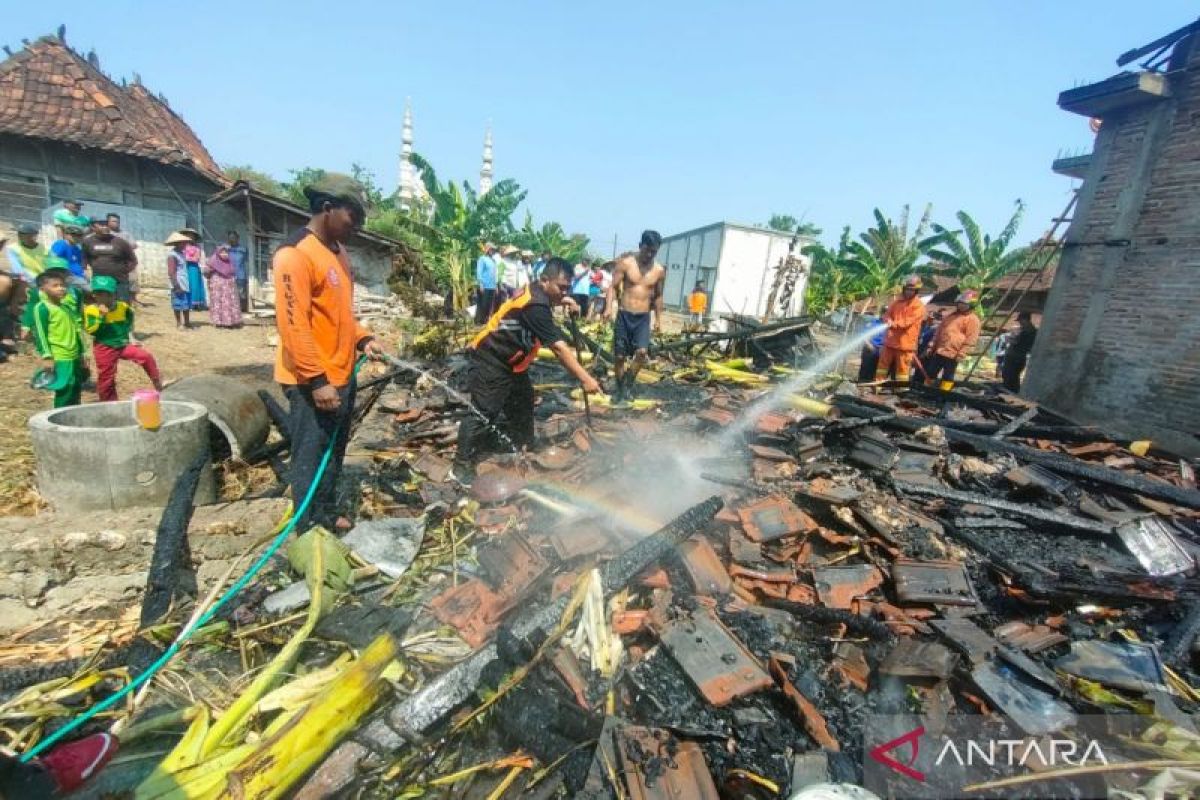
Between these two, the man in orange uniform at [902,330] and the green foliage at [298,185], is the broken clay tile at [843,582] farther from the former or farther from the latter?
the green foliage at [298,185]

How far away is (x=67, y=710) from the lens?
7.70ft

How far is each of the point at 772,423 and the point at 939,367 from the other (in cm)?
496

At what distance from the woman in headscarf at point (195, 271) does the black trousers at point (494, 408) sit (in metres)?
10.2

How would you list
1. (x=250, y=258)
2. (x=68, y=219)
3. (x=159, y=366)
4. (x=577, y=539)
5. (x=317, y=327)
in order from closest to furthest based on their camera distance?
(x=317, y=327)
(x=577, y=539)
(x=159, y=366)
(x=68, y=219)
(x=250, y=258)

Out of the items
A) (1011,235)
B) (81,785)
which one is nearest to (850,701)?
(81,785)

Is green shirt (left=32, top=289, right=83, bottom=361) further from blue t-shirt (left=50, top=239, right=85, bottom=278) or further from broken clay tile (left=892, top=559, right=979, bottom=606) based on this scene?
broken clay tile (left=892, top=559, right=979, bottom=606)

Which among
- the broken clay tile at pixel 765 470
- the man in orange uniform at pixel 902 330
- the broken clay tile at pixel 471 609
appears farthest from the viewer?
the man in orange uniform at pixel 902 330

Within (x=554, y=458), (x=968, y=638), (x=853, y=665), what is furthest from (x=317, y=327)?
(x=968, y=638)

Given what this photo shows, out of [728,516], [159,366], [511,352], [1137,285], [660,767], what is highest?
[1137,285]

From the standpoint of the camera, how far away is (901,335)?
8.69m

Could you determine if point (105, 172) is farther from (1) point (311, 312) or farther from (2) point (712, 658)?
(2) point (712, 658)

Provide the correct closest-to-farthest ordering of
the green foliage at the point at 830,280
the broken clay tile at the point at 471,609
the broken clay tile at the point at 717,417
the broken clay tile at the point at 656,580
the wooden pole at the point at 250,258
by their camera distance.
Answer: the broken clay tile at the point at 471,609 → the broken clay tile at the point at 656,580 → the broken clay tile at the point at 717,417 → the wooden pole at the point at 250,258 → the green foliage at the point at 830,280

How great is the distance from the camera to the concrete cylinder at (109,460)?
352 centimetres

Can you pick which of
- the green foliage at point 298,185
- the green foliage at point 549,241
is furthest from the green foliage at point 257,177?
the green foliage at point 549,241
